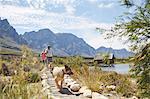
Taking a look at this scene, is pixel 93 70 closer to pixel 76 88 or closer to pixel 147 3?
pixel 76 88

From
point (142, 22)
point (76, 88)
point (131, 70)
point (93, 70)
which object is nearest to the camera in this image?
point (142, 22)

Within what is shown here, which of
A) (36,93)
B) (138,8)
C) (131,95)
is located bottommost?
(131,95)

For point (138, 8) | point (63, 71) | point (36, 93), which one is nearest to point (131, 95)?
point (63, 71)

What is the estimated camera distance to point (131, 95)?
15086 millimetres

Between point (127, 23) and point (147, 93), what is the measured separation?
1992mm

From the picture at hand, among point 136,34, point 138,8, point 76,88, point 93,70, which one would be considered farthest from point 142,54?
point 93,70

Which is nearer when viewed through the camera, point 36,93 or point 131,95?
point 36,93

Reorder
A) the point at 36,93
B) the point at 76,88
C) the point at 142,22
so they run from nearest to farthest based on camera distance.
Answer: the point at 36,93
the point at 142,22
the point at 76,88

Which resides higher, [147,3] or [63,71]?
[147,3]

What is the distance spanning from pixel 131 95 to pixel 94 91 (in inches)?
53.7

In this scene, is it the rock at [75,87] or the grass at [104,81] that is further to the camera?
the rock at [75,87]

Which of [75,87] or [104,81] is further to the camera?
[104,81]

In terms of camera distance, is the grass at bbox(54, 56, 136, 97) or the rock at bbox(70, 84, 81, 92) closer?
the grass at bbox(54, 56, 136, 97)

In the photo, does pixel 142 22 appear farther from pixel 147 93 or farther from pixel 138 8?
pixel 147 93
